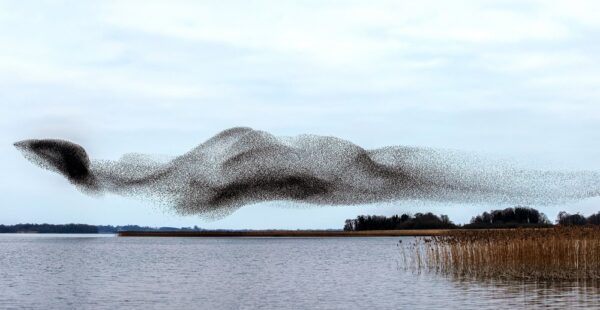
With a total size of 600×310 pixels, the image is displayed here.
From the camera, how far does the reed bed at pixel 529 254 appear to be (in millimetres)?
33312

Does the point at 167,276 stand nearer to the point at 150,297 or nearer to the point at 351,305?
the point at 150,297

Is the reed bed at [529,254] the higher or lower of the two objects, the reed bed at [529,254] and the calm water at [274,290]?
the higher

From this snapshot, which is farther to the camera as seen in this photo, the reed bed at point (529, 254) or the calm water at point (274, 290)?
the reed bed at point (529, 254)

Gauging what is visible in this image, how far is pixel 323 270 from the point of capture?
45.4 m

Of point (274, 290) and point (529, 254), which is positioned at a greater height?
point (529, 254)

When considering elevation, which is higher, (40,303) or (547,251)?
(547,251)

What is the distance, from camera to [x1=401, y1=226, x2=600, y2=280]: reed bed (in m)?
33.3

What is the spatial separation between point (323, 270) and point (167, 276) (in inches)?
336

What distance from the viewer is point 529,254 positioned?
3494 cm

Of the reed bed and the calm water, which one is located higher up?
the reed bed

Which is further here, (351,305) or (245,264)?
(245,264)

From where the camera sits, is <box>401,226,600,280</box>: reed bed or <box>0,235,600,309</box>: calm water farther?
<box>401,226,600,280</box>: reed bed

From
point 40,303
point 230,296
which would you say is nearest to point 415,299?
point 230,296

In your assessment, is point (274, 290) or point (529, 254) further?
point (529, 254)
